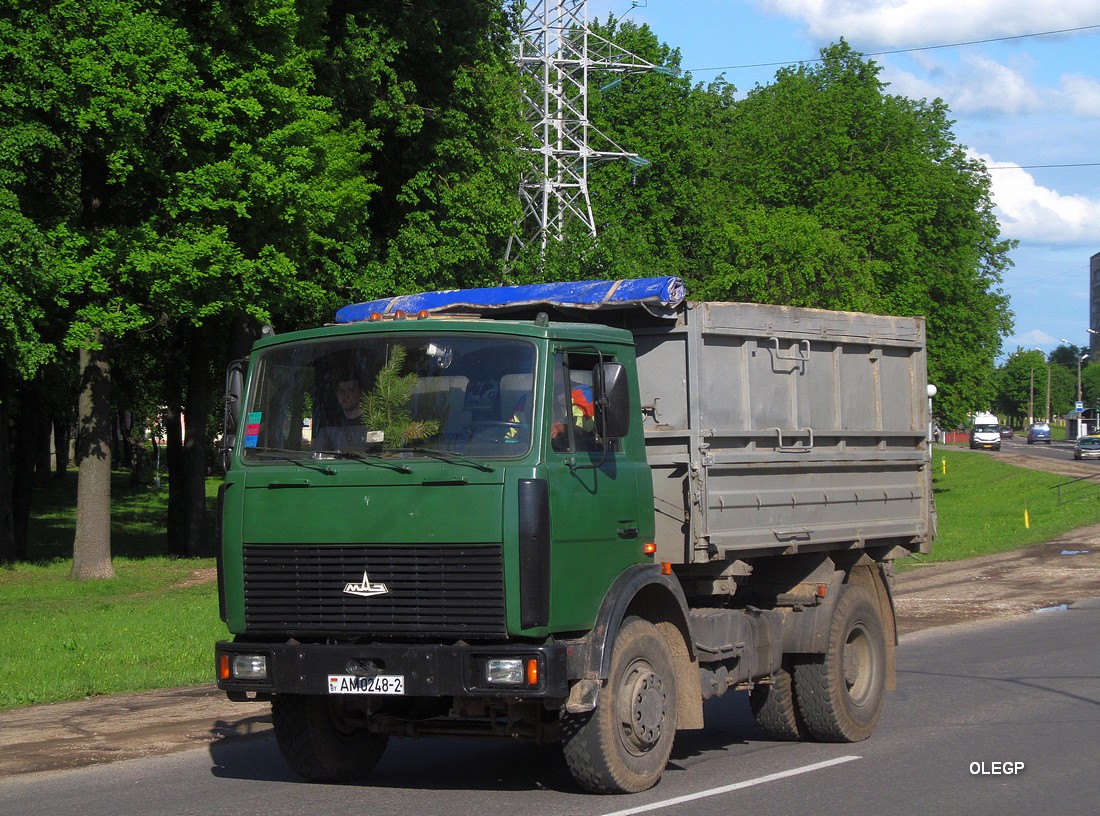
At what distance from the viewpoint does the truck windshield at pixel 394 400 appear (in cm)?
716

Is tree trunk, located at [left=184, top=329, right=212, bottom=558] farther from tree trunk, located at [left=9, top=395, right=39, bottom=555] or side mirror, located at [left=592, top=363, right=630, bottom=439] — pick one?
side mirror, located at [left=592, top=363, right=630, bottom=439]

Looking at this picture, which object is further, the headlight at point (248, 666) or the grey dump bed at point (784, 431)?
the grey dump bed at point (784, 431)

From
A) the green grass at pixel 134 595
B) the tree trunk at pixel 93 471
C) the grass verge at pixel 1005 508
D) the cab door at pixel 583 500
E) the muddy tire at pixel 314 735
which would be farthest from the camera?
the grass verge at pixel 1005 508

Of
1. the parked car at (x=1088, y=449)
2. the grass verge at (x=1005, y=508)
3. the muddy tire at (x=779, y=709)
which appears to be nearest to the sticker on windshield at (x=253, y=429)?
the muddy tire at (x=779, y=709)

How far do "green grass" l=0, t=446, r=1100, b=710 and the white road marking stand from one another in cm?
673

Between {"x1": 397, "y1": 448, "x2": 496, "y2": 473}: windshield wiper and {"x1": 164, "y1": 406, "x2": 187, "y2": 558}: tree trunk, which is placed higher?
{"x1": 397, "y1": 448, "x2": 496, "y2": 473}: windshield wiper

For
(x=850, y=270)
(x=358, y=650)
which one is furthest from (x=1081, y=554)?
(x=358, y=650)

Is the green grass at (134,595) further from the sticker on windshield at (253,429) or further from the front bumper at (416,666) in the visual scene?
the front bumper at (416,666)

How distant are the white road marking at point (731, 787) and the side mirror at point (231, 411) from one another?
3003 mm

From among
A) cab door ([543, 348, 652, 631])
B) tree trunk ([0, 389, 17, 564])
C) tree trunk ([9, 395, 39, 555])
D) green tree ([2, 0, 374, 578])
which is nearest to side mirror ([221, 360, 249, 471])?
cab door ([543, 348, 652, 631])

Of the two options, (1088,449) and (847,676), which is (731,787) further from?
(1088,449)

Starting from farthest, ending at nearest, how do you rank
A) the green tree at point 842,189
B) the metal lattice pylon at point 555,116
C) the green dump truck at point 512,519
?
the green tree at point 842,189 → the metal lattice pylon at point 555,116 → the green dump truck at point 512,519

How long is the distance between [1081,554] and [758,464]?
21952mm

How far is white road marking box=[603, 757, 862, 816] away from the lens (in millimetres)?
7203
